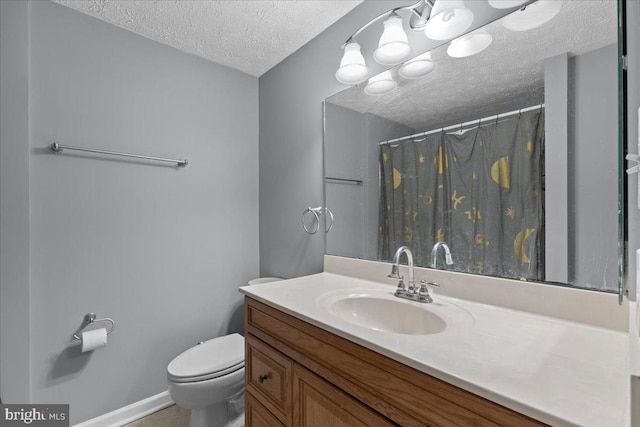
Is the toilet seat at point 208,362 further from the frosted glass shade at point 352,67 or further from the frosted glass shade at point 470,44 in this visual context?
the frosted glass shade at point 470,44

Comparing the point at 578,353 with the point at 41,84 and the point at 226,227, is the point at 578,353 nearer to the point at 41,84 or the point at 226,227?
the point at 226,227

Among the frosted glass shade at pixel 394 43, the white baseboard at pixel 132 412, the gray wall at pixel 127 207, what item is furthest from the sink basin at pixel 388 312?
the white baseboard at pixel 132 412

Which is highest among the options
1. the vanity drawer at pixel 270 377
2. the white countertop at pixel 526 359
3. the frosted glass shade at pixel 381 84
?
the frosted glass shade at pixel 381 84

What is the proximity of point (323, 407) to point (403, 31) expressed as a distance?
4.87 ft

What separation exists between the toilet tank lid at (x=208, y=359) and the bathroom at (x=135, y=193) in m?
0.36

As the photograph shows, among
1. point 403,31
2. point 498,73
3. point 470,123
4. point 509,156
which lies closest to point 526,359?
point 509,156

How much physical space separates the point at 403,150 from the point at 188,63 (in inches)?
63.3

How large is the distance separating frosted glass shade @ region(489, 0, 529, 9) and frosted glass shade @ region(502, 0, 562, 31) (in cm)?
3

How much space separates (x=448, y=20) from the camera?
1125 mm

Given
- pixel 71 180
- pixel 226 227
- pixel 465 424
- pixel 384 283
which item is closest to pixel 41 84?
pixel 71 180

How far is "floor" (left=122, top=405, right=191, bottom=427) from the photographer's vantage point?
1712 mm

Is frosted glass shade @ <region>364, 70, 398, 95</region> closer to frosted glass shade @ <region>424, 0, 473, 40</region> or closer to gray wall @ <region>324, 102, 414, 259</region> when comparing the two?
gray wall @ <region>324, 102, 414, 259</region>

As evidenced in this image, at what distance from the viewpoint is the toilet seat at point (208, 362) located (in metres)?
1.42

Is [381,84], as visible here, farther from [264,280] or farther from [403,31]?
[264,280]
